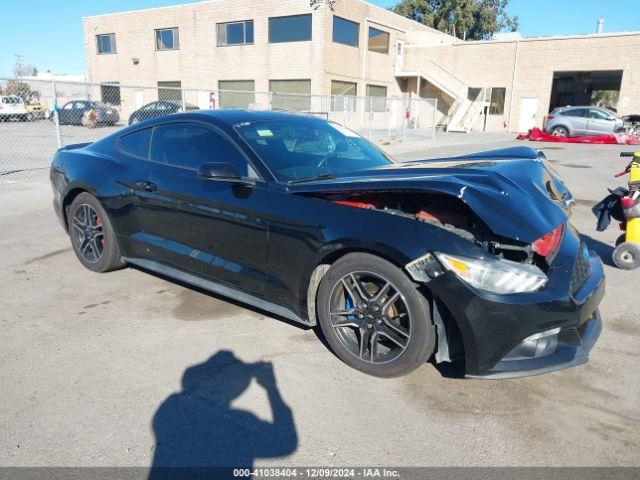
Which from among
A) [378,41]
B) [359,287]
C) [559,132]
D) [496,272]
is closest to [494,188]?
[496,272]

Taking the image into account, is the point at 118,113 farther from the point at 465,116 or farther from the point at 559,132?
the point at 559,132

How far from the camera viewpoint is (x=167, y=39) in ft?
107

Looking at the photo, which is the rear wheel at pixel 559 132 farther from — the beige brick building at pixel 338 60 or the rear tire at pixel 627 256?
the rear tire at pixel 627 256

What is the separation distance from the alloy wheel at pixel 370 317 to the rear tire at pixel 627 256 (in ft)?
11.5

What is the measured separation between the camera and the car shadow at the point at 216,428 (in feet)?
7.82

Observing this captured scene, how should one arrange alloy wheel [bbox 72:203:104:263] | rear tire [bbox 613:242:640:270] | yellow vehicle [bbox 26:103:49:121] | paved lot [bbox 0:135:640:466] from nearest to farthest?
paved lot [bbox 0:135:640:466] < alloy wheel [bbox 72:203:104:263] < rear tire [bbox 613:242:640:270] < yellow vehicle [bbox 26:103:49:121]

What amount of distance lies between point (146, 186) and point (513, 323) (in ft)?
10.2

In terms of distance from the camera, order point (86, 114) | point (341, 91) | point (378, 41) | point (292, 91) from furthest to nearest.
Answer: point (378, 41), point (341, 91), point (292, 91), point (86, 114)

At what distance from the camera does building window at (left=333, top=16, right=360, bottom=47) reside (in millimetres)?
28177

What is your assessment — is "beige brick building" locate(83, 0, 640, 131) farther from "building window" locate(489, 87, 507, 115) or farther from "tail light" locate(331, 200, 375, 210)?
"tail light" locate(331, 200, 375, 210)

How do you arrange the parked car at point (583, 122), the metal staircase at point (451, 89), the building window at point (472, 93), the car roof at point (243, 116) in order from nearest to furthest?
the car roof at point (243, 116), the parked car at point (583, 122), the metal staircase at point (451, 89), the building window at point (472, 93)

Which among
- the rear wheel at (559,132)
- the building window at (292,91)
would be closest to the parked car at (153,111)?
the building window at (292,91)

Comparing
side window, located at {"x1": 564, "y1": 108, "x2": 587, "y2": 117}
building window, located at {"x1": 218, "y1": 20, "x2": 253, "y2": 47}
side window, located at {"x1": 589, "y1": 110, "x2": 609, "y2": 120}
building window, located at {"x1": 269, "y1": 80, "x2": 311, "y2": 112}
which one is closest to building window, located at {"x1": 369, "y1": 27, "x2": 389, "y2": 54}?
building window, located at {"x1": 269, "y1": 80, "x2": 311, "y2": 112}

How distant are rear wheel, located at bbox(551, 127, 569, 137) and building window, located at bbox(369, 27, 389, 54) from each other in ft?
40.1
